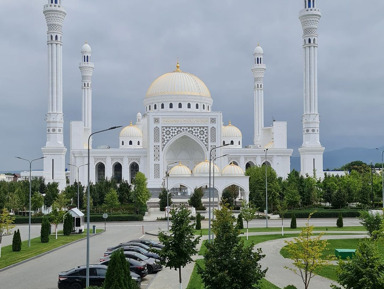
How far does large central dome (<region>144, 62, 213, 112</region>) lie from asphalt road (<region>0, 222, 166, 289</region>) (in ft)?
149

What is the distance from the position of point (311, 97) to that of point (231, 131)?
60.2ft

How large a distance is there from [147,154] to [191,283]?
201 feet

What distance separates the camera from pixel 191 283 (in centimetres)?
2209

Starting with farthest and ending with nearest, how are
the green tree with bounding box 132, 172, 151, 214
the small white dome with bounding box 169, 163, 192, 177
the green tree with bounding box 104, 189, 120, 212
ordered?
1. the small white dome with bounding box 169, 163, 192, 177
2. the green tree with bounding box 132, 172, 151, 214
3. the green tree with bounding box 104, 189, 120, 212

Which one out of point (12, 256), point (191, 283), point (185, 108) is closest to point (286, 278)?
point (191, 283)

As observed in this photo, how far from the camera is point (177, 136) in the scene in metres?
80.9

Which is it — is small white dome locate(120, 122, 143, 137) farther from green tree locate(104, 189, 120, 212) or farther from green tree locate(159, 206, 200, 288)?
green tree locate(159, 206, 200, 288)

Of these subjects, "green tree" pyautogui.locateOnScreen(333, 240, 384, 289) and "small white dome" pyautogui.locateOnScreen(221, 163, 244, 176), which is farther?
"small white dome" pyautogui.locateOnScreen(221, 163, 244, 176)

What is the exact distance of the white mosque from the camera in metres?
77.2

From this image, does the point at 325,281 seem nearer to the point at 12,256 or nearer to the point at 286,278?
the point at 286,278

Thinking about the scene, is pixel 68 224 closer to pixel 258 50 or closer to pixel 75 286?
pixel 75 286

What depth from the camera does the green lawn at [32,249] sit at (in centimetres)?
2875

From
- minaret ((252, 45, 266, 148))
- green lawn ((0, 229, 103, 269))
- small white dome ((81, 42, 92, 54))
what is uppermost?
small white dome ((81, 42, 92, 54))

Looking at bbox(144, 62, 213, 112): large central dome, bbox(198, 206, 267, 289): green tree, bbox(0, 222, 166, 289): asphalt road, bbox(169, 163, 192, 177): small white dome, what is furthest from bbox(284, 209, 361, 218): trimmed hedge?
bbox(198, 206, 267, 289): green tree
